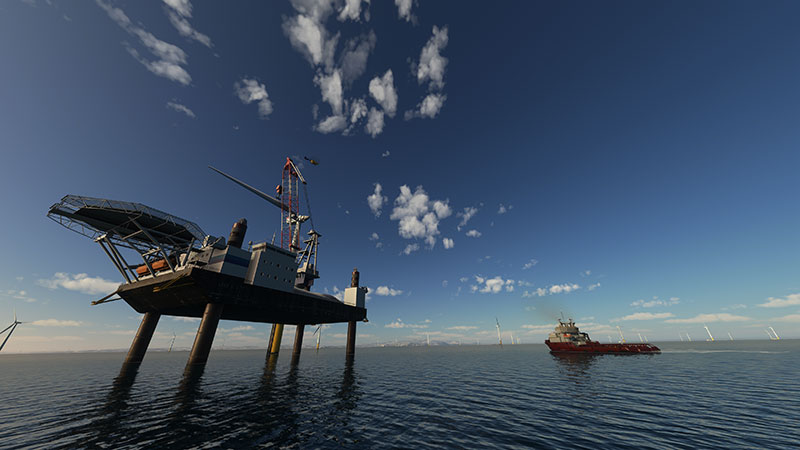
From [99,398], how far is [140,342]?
68.1 ft

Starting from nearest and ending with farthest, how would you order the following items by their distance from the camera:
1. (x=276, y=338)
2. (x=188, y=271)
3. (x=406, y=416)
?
(x=406, y=416), (x=188, y=271), (x=276, y=338)

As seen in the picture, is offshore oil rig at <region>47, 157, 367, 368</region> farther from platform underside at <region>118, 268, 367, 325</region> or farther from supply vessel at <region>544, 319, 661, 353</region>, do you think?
supply vessel at <region>544, 319, 661, 353</region>

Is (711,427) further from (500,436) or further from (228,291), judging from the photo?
(228,291)

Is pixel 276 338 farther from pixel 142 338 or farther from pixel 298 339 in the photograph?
pixel 142 338

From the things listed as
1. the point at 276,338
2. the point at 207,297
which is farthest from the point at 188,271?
the point at 276,338

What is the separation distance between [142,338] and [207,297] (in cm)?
1631

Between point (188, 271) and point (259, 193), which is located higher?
point (259, 193)

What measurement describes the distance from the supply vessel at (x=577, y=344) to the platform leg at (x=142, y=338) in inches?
3200

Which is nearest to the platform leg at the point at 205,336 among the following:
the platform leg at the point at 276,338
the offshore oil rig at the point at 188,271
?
the offshore oil rig at the point at 188,271

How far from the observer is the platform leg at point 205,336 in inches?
1161

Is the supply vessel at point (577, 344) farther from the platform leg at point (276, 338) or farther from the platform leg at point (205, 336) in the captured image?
the platform leg at point (205, 336)

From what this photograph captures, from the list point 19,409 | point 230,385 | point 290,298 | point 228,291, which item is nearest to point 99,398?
point 19,409

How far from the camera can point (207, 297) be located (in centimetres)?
3058

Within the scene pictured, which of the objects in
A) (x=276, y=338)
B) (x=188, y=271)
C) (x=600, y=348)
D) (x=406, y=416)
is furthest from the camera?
(x=600, y=348)
